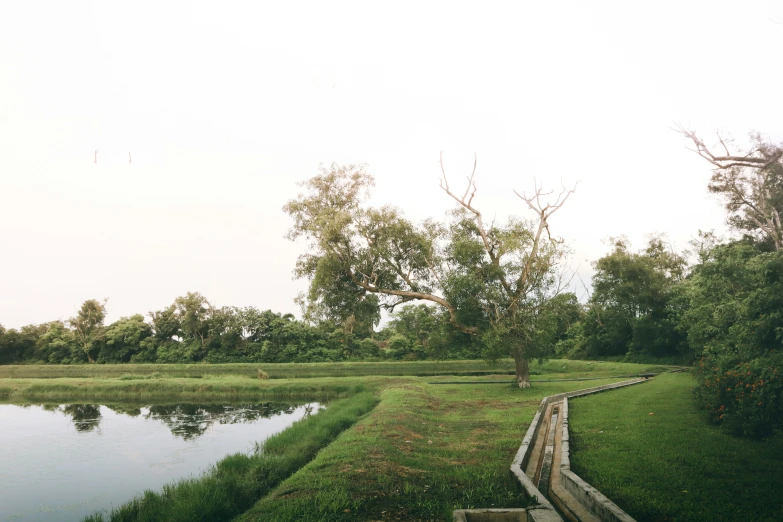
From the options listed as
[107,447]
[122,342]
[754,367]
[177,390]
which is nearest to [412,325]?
[177,390]

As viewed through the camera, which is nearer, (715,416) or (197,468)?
(715,416)

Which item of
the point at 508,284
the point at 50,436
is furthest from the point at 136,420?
the point at 508,284

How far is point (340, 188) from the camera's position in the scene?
30578 mm

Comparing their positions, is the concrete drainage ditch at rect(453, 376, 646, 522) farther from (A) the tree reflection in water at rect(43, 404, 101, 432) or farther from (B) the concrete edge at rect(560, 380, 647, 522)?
(A) the tree reflection in water at rect(43, 404, 101, 432)

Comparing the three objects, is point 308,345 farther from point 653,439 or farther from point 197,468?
point 653,439

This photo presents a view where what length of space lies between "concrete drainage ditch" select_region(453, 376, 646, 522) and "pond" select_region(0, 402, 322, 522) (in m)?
8.62

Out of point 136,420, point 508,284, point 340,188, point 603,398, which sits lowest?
point 136,420

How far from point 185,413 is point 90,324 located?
57891mm

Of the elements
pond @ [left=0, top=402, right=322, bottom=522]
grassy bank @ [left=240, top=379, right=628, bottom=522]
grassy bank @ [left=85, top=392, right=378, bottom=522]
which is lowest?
pond @ [left=0, top=402, right=322, bottom=522]

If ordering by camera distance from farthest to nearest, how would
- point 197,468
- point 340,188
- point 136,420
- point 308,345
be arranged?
point 308,345 < point 340,188 < point 136,420 < point 197,468

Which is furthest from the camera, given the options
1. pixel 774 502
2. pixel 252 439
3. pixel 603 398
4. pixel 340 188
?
pixel 340 188

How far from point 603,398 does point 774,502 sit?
13054 mm

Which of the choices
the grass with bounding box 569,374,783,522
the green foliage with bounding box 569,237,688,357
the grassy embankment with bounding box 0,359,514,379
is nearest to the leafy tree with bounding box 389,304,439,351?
the grassy embankment with bounding box 0,359,514,379

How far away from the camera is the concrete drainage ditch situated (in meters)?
6.28
